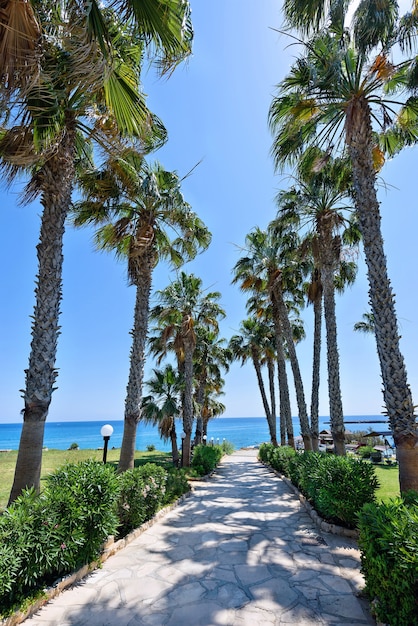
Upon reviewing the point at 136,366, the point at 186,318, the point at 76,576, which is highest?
the point at 186,318

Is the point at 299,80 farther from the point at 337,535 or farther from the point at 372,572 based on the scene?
the point at 337,535

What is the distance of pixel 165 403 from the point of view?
59.6ft

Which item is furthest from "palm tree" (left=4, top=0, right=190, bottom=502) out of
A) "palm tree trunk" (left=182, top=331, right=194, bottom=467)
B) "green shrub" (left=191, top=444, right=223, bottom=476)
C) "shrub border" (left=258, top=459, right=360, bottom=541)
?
"green shrub" (left=191, top=444, right=223, bottom=476)

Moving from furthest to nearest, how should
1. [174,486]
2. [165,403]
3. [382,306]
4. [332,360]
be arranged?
[165,403] < [332,360] < [174,486] < [382,306]

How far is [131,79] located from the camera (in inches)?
228

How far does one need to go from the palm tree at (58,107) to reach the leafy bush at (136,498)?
68.7 inches

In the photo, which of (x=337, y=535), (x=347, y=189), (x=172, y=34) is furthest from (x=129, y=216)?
(x=337, y=535)

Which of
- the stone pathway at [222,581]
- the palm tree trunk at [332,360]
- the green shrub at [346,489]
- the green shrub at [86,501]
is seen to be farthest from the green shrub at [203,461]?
the green shrub at [86,501]

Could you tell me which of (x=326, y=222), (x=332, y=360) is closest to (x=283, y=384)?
(x=332, y=360)

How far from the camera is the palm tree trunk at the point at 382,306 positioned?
5543 millimetres

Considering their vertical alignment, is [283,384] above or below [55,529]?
above

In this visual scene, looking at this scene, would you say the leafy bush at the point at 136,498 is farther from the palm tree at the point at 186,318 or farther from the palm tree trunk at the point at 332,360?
the palm tree at the point at 186,318

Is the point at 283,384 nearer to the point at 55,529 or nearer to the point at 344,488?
the point at 344,488

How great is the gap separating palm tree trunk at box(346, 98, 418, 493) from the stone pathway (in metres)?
1.91
